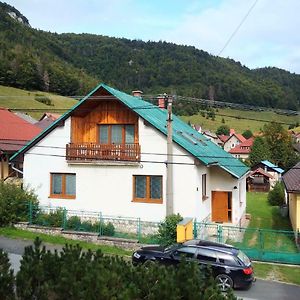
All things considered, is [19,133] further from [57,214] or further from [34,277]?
[34,277]

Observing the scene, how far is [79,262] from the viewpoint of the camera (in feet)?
21.9

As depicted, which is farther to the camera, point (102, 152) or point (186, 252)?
point (102, 152)

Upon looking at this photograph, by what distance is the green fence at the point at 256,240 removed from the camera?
57.6 ft

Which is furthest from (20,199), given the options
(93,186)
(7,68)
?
(7,68)

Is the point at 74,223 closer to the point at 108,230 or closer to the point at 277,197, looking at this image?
the point at 108,230

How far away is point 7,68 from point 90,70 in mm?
25562

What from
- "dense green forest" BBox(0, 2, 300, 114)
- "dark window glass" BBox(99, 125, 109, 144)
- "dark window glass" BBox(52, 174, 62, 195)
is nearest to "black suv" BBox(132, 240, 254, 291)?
"dark window glass" BBox(99, 125, 109, 144)

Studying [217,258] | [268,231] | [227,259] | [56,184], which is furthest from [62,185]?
[227,259]

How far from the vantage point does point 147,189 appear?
21391 millimetres

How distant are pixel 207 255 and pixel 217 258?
1.11 feet

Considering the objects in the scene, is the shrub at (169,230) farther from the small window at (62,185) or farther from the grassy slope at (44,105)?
the grassy slope at (44,105)

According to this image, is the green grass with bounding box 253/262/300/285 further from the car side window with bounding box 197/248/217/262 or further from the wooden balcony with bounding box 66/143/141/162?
the wooden balcony with bounding box 66/143/141/162

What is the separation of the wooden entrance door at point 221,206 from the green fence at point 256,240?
2418 mm

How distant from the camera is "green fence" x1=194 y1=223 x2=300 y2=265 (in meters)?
17.6
